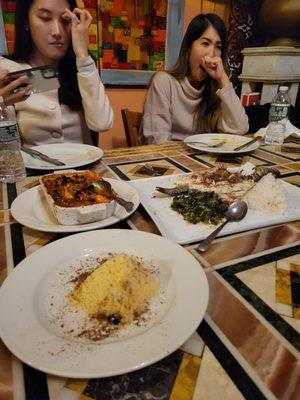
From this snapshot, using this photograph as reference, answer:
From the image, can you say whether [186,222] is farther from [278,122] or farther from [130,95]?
[130,95]

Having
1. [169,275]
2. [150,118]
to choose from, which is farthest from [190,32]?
[169,275]

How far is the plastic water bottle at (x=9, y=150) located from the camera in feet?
3.02

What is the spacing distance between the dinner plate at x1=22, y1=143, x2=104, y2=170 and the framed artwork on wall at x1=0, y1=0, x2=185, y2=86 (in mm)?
1735

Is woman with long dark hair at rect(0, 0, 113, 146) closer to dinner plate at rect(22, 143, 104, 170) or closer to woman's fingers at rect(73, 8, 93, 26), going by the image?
woman's fingers at rect(73, 8, 93, 26)

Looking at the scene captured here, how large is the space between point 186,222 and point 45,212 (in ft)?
1.25

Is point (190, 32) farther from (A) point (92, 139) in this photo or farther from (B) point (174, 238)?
(B) point (174, 238)

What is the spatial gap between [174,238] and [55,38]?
1.49 metres

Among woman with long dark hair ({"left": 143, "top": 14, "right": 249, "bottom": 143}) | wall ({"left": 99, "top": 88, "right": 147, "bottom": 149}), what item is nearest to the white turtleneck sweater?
woman with long dark hair ({"left": 143, "top": 14, "right": 249, "bottom": 143})

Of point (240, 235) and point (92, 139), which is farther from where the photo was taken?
point (92, 139)

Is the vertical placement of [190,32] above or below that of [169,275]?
above

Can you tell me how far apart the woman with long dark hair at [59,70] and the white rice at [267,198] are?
3.58 ft

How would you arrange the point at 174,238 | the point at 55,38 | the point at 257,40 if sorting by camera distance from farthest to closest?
the point at 257,40 < the point at 55,38 < the point at 174,238

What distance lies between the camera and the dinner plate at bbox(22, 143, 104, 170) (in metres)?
1.09

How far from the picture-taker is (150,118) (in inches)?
76.0
